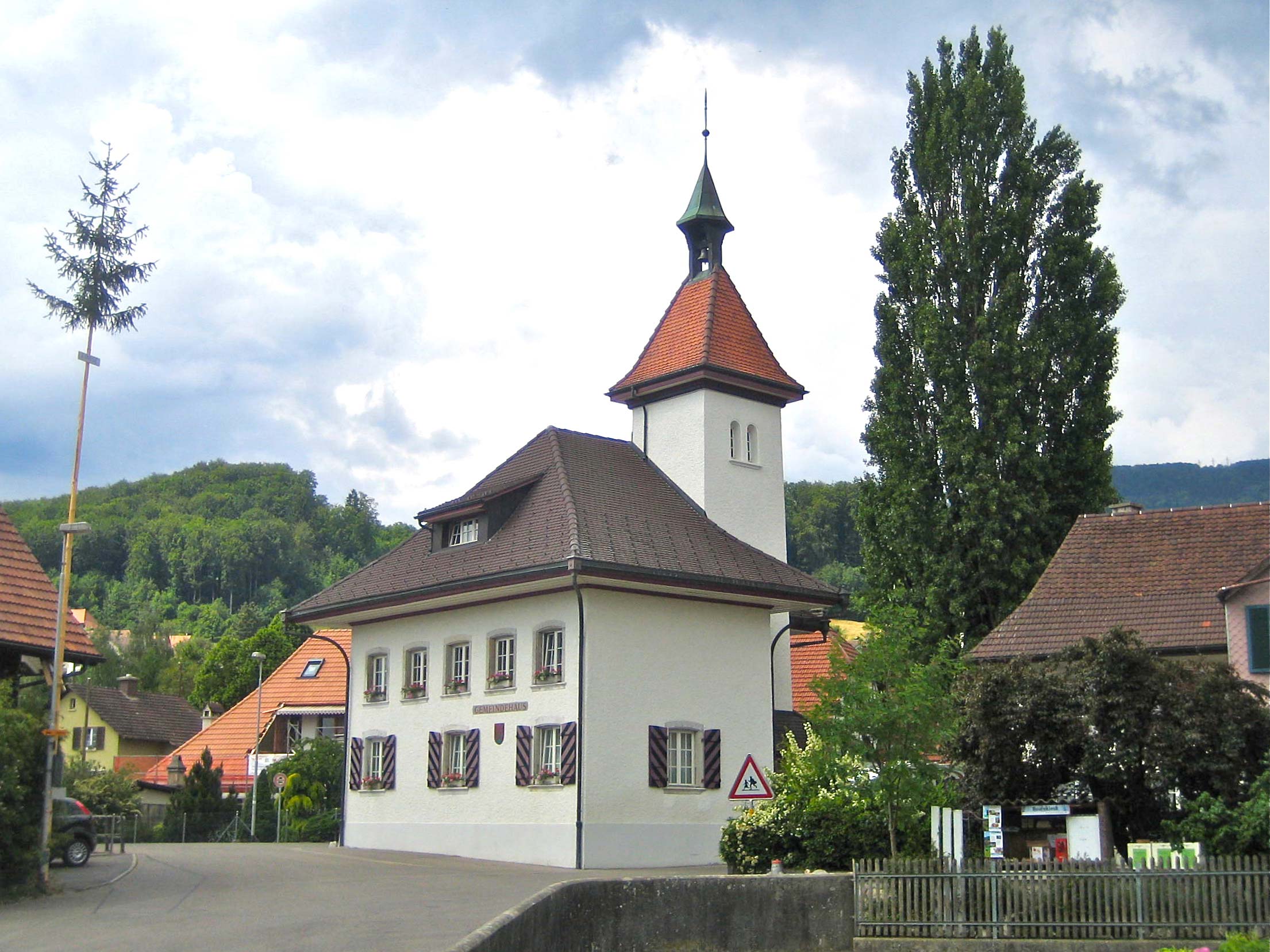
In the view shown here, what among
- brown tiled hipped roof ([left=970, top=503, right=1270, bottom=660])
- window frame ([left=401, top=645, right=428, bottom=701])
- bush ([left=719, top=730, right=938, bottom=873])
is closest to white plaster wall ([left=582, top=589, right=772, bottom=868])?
bush ([left=719, top=730, right=938, bottom=873])

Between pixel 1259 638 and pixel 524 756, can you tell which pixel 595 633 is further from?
pixel 1259 638

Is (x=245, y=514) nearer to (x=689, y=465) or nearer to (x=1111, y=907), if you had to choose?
(x=689, y=465)

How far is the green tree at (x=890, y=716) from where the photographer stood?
67.9 feet

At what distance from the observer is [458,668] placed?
101 feet

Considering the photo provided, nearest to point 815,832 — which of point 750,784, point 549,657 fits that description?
point 750,784

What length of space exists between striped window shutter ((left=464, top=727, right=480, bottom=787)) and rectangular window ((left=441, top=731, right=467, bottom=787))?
127 millimetres

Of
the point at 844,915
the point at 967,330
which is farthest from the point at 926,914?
the point at 967,330

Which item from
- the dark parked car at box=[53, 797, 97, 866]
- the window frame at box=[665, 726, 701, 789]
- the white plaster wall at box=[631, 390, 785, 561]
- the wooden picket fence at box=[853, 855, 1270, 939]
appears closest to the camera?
the wooden picket fence at box=[853, 855, 1270, 939]

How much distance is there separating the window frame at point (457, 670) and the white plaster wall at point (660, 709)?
3869 mm

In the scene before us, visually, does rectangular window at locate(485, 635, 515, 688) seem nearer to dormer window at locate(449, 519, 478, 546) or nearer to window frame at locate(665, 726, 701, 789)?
dormer window at locate(449, 519, 478, 546)

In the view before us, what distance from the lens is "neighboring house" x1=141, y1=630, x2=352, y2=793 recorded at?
159ft

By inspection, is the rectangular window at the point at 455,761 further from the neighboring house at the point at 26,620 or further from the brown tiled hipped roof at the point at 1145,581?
the brown tiled hipped roof at the point at 1145,581

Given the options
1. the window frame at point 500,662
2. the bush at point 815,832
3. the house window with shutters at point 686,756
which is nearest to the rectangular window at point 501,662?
the window frame at point 500,662

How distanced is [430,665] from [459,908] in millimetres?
13393
